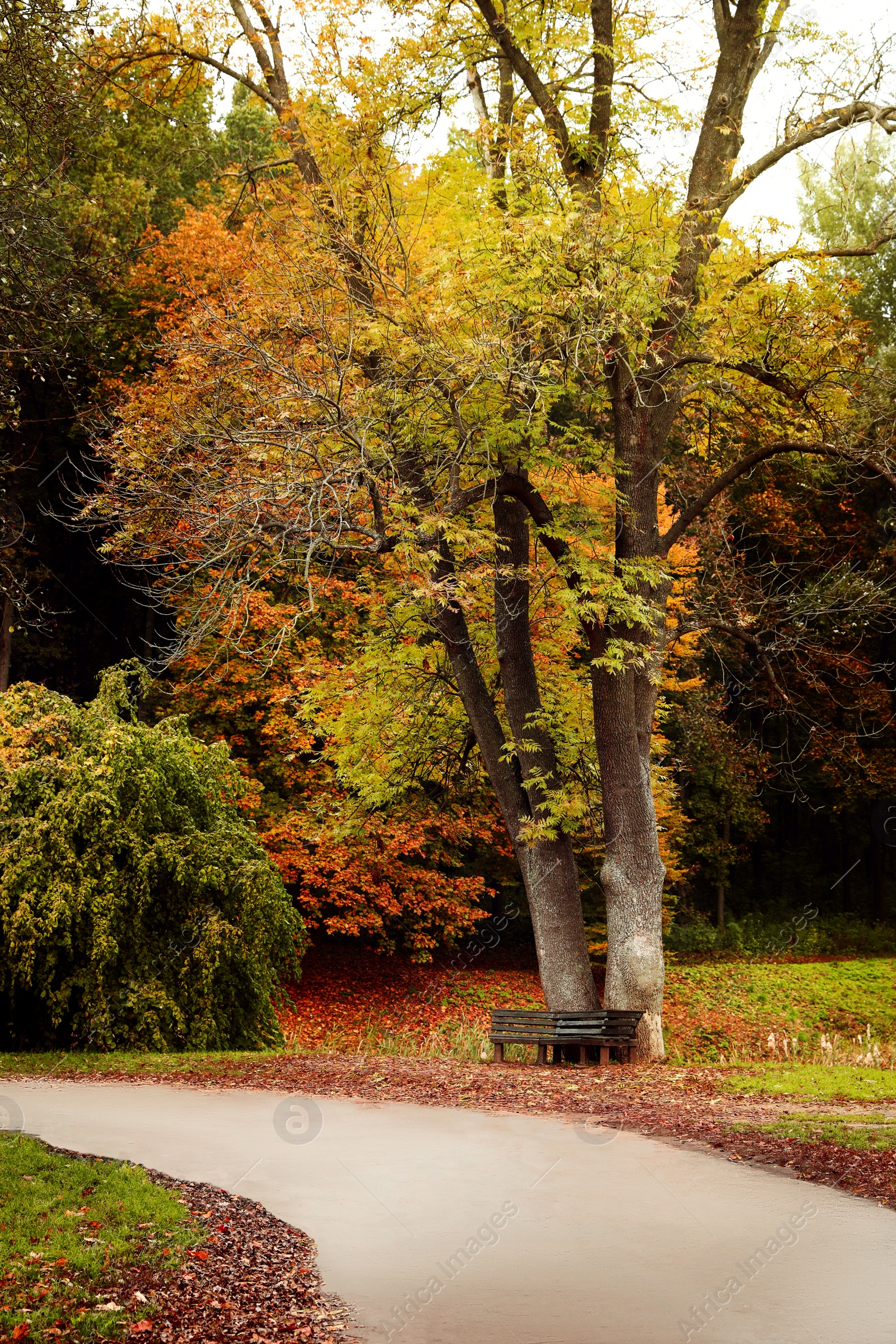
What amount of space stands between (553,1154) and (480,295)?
7.27m

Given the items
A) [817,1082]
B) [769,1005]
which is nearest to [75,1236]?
[817,1082]

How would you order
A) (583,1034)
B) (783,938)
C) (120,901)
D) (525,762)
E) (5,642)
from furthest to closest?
(783,938)
(5,642)
(525,762)
(120,901)
(583,1034)

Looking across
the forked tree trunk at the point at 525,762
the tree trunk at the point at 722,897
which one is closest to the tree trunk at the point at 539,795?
the forked tree trunk at the point at 525,762

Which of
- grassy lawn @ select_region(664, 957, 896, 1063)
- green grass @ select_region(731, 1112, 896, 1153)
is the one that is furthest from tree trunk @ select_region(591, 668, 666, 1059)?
grassy lawn @ select_region(664, 957, 896, 1063)

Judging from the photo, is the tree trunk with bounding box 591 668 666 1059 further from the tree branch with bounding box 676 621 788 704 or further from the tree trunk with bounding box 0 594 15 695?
the tree trunk with bounding box 0 594 15 695

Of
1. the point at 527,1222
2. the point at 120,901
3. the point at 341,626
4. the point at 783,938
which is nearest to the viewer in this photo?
the point at 527,1222

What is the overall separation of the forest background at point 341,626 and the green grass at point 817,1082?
3194 millimetres

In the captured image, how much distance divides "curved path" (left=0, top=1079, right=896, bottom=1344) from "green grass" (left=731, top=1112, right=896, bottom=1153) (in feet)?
2.76

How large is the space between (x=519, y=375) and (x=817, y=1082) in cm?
750

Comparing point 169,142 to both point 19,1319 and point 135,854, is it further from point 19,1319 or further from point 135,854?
point 19,1319

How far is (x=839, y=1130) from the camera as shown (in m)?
8.48

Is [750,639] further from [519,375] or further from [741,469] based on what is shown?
[519,375]

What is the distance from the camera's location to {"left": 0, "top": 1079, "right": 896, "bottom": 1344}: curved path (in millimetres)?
4996

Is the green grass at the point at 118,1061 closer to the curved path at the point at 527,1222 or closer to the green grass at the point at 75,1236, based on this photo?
the curved path at the point at 527,1222
